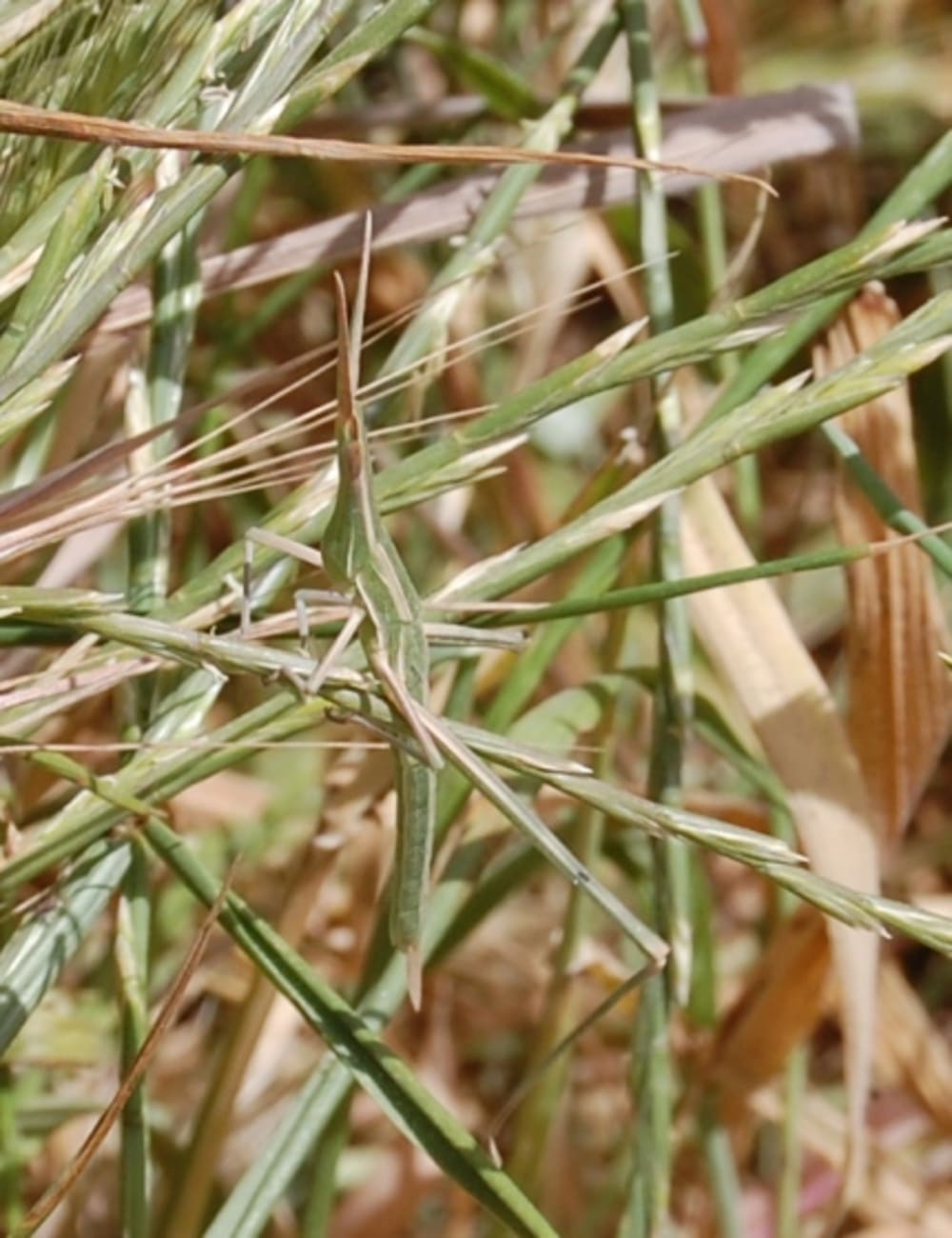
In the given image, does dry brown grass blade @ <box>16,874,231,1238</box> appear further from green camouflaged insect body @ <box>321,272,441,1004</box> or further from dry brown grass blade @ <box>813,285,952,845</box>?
dry brown grass blade @ <box>813,285,952,845</box>

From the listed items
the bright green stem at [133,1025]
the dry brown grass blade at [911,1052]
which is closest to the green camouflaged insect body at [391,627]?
the bright green stem at [133,1025]

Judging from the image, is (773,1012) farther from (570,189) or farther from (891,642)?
(570,189)

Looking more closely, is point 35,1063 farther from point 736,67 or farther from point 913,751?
point 736,67

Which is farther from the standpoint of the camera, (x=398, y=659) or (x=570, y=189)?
(x=570, y=189)

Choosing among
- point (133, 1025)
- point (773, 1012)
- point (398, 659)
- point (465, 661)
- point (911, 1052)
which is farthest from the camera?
point (911, 1052)

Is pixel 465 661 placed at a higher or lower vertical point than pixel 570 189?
lower

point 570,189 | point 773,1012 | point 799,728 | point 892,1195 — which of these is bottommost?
point 892,1195

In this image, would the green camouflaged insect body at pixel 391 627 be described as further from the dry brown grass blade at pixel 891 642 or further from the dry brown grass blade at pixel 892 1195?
the dry brown grass blade at pixel 892 1195

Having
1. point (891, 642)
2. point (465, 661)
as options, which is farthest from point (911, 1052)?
point (465, 661)
